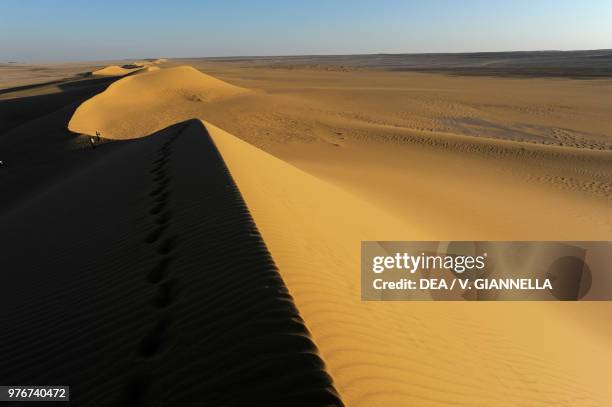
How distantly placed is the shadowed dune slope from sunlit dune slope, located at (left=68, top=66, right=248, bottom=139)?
12.8m

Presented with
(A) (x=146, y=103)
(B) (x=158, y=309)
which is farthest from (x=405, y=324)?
(A) (x=146, y=103)

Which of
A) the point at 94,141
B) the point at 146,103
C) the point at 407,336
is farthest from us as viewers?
the point at 146,103

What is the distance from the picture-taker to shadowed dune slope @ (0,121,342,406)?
2449mm

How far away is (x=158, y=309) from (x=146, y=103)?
23271 mm

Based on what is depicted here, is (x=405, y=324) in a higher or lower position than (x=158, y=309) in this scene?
lower

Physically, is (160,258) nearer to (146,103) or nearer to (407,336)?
(407,336)

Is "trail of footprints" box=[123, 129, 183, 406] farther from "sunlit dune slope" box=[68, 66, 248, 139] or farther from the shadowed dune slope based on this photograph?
"sunlit dune slope" box=[68, 66, 248, 139]

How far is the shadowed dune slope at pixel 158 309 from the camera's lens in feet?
8.04

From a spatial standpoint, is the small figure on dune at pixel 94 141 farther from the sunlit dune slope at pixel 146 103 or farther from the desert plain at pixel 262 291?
the sunlit dune slope at pixel 146 103

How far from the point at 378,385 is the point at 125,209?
4.38 m

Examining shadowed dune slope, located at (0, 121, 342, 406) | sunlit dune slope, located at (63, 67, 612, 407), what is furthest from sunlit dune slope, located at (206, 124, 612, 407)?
shadowed dune slope, located at (0, 121, 342, 406)

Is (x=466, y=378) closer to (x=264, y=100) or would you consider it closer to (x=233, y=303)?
(x=233, y=303)

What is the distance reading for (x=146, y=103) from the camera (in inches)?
953

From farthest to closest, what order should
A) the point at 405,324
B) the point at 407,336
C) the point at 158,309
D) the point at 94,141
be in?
the point at 94,141, the point at 405,324, the point at 407,336, the point at 158,309
